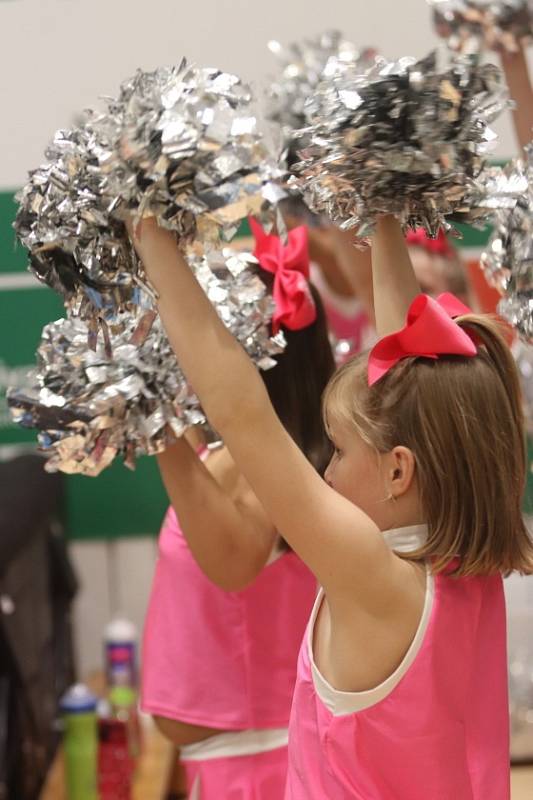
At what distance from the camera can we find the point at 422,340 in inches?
42.5

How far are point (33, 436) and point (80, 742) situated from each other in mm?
784

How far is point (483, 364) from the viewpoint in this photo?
1.11 meters

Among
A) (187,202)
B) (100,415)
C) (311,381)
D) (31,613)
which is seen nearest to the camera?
(187,202)

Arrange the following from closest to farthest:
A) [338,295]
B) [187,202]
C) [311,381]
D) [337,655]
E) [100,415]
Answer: [187,202] < [337,655] < [100,415] < [311,381] < [338,295]

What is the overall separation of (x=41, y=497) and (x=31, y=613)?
0.28 metres

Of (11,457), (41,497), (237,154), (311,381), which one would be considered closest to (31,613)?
(41,497)

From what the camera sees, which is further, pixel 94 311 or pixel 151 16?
pixel 151 16

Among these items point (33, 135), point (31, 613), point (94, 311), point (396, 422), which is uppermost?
point (33, 135)

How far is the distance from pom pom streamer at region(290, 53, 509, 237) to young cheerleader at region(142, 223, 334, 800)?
0.41m

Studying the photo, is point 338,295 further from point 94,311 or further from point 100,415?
point 94,311

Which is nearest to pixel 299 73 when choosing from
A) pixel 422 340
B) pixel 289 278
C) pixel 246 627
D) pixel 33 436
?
pixel 289 278

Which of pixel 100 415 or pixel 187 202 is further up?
pixel 187 202

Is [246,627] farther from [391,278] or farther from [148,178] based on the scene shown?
[148,178]

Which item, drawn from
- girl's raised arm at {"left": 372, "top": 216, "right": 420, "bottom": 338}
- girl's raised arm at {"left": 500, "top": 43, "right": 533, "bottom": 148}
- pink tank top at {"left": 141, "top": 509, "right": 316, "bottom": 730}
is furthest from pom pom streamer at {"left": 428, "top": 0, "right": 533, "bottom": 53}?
pink tank top at {"left": 141, "top": 509, "right": 316, "bottom": 730}
